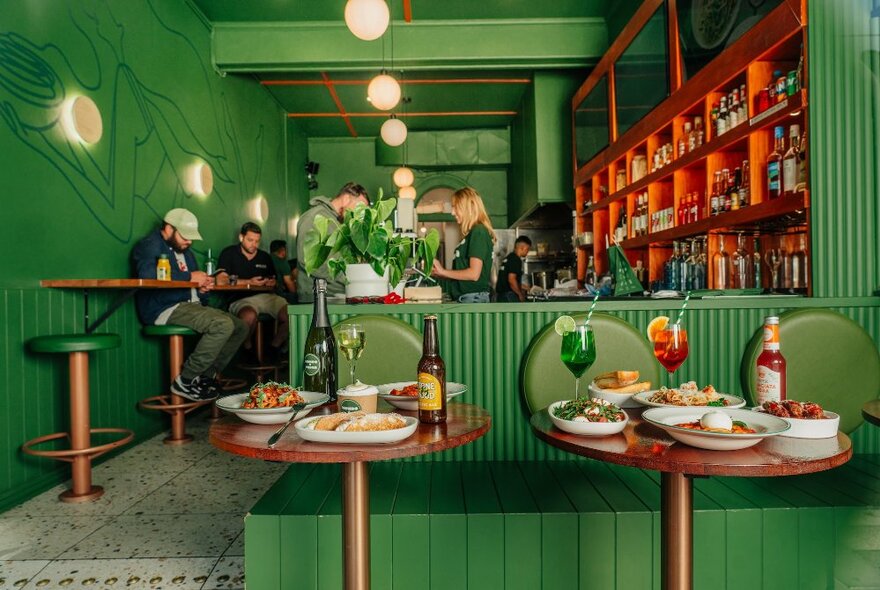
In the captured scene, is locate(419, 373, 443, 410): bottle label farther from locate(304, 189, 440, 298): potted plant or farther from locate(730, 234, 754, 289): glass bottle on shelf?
locate(730, 234, 754, 289): glass bottle on shelf

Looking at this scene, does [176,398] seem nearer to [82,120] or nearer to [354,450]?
[82,120]

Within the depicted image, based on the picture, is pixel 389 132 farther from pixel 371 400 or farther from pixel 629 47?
pixel 371 400

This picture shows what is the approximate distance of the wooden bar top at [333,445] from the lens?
109cm

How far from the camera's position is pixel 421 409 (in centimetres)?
134

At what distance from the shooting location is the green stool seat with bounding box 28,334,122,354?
286 centimetres

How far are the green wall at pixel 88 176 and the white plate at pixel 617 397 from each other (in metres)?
2.92

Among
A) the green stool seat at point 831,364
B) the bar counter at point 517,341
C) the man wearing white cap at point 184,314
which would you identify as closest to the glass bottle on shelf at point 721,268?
the bar counter at point 517,341

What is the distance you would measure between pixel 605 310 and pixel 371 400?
3.93ft

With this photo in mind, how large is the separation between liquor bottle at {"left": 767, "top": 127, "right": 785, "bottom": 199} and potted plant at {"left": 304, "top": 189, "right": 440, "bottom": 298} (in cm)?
175

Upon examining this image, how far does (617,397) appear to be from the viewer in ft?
4.85

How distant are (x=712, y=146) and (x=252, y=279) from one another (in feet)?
13.2

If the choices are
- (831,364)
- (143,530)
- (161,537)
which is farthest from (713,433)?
(143,530)

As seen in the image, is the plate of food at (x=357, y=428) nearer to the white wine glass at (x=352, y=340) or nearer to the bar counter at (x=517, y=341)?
the white wine glass at (x=352, y=340)

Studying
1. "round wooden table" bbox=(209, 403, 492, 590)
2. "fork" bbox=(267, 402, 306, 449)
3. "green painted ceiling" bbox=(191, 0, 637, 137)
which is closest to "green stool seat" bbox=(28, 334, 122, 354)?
"round wooden table" bbox=(209, 403, 492, 590)
